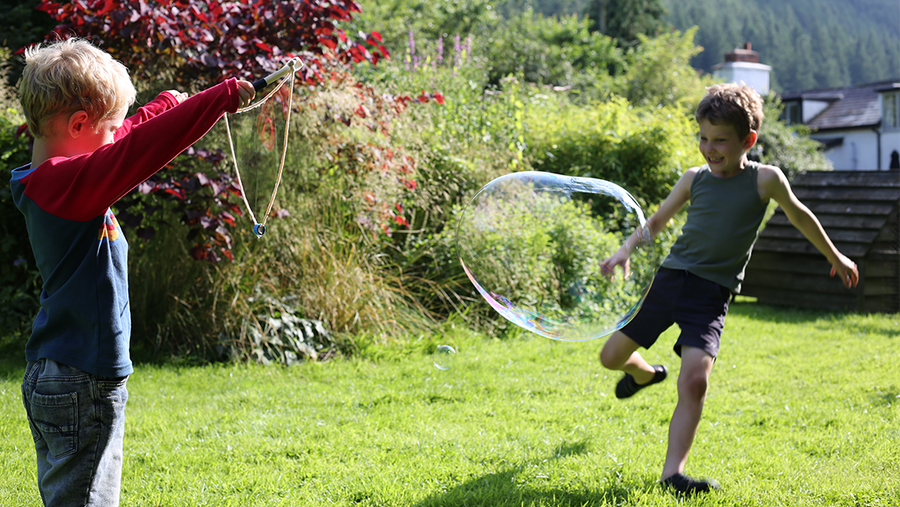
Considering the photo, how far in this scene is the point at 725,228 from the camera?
295cm

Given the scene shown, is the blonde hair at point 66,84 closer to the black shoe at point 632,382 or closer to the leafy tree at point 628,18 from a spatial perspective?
the black shoe at point 632,382

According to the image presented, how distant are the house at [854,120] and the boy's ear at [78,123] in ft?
116

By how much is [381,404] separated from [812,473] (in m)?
2.14

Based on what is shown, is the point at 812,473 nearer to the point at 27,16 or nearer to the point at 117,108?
the point at 117,108

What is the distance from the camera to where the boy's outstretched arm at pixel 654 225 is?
2830mm

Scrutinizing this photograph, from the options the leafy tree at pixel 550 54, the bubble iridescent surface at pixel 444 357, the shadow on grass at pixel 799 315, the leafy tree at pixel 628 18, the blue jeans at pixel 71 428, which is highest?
the leafy tree at pixel 628 18

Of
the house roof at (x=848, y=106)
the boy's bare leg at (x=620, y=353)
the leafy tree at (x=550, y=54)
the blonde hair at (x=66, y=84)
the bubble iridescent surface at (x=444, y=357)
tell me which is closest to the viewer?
the blonde hair at (x=66, y=84)

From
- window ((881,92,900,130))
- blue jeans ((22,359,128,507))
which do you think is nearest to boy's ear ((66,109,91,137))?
blue jeans ((22,359,128,507))

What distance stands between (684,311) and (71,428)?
236 cm

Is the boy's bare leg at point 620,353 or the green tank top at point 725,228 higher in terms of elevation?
the green tank top at point 725,228

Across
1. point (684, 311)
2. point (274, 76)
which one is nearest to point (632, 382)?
point (684, 311)

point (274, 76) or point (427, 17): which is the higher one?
point (427, 17)

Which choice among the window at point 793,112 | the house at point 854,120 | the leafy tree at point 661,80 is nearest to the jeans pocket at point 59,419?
the leafy tree at point 661,80

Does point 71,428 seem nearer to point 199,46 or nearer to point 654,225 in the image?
→ point 654,225
